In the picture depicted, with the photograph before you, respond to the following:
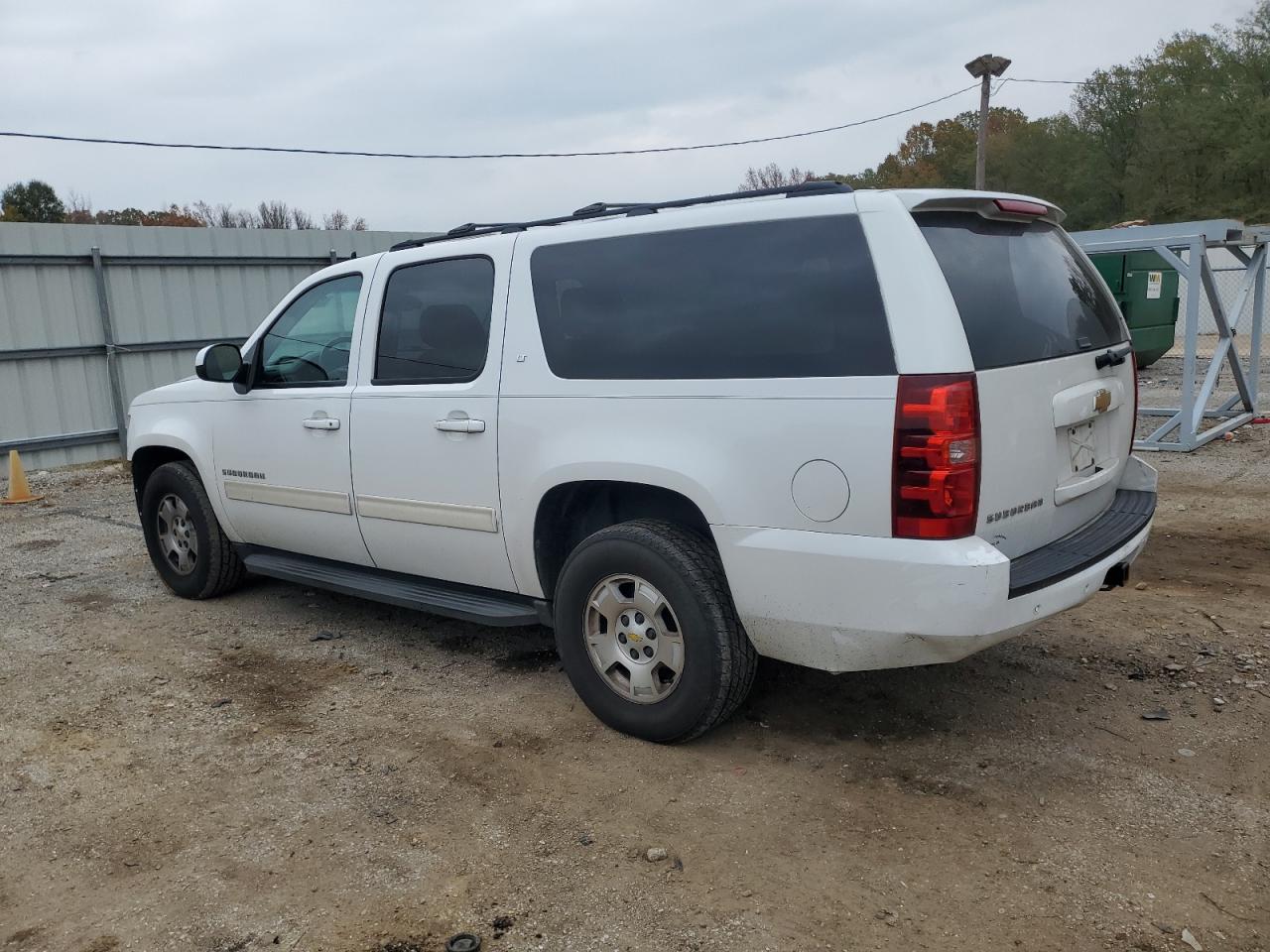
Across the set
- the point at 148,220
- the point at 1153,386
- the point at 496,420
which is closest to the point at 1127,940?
the point at 496,420

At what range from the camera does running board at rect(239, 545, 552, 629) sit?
4270 mm

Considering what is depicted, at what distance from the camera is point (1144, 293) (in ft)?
52.4

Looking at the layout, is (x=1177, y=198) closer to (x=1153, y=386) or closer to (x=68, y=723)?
(x=1153, y=386)

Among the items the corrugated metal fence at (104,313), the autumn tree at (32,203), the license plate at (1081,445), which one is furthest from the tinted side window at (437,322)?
the autumn tree at (32,203)

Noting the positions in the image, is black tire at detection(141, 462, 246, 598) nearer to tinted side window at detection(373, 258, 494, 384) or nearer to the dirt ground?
the dirt ground

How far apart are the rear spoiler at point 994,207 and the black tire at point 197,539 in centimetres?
425

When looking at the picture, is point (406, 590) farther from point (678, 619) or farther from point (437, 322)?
point (678, 619)

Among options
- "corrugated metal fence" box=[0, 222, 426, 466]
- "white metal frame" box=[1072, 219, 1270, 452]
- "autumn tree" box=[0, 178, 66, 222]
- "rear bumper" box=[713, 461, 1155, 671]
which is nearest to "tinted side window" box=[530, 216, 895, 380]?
"rear bumper" box=[713, 461, 1155, 671]

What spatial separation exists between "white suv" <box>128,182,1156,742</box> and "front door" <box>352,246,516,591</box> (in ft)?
0.04

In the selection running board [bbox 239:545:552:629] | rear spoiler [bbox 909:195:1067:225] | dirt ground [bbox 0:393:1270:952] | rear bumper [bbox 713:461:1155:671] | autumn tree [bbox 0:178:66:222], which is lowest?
dirt ground [bbox 0:393:1270:952]

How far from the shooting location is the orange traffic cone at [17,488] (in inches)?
403

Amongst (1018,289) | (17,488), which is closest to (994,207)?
(1018,289)

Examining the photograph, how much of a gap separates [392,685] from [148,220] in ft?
132

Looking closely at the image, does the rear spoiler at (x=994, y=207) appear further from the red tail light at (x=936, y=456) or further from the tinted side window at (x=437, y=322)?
the tinted side window at (x=437, y=322)
